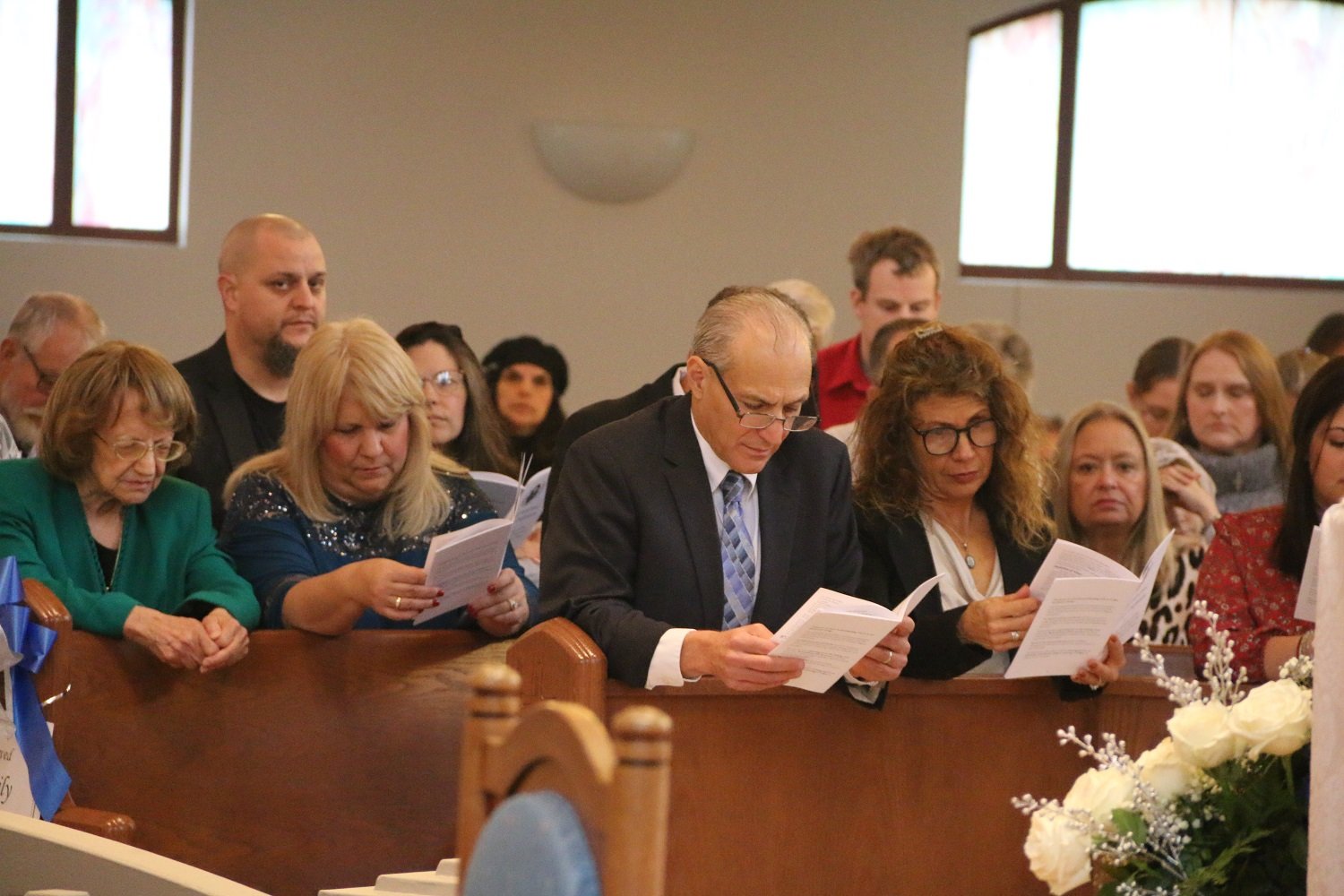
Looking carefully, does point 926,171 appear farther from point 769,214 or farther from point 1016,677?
point 1016,677

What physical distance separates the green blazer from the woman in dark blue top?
0.08 meters

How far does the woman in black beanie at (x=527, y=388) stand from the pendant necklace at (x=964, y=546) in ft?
7.43

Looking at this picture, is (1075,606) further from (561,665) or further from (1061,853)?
(1061,853)

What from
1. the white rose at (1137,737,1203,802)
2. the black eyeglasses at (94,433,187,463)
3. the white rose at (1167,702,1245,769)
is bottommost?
the white rose at (1137,737,1203,802)

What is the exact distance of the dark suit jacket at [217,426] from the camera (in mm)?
4035

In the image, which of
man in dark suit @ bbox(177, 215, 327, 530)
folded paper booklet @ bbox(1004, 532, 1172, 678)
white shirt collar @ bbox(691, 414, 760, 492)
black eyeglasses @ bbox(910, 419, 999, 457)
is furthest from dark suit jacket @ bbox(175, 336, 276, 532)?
folded paper booklet @ bbox(1004, 532, 1172, 678)

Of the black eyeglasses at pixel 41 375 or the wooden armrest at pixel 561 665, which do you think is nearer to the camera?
the wooden armrest at pixel 561 665

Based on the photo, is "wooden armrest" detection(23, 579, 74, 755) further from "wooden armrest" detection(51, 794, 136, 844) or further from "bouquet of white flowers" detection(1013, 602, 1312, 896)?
"bouquet of white flowers" detection(1013, 602, 1312, 896)

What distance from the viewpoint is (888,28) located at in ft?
26.1

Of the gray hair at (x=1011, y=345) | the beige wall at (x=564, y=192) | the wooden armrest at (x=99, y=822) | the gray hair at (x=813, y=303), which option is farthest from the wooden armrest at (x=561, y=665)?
the beige wall at (x=564, y=192)

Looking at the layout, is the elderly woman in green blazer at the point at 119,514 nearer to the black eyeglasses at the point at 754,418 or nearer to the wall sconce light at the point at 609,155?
the black eyeglasses at the point at 754,418

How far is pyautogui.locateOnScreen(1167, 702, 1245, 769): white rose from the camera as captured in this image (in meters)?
1.81

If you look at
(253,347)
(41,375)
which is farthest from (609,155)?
(253,347)

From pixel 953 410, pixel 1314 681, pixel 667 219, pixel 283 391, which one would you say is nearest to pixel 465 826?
pixel 1314 681
